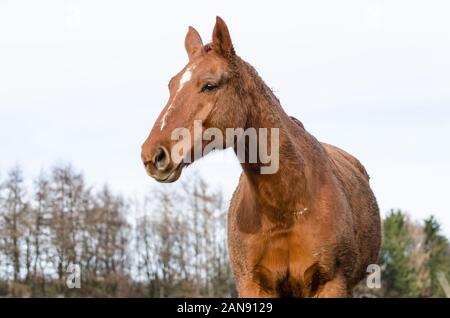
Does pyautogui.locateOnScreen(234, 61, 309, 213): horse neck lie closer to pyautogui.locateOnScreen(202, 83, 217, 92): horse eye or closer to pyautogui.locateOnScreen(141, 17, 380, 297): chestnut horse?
pyautogui.locateOnScreen(141, 17, 380, 297): chestnut horse

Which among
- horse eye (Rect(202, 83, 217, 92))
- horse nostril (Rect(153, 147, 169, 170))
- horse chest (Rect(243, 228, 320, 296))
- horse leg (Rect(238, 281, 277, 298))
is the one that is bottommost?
horse leg (Rect(238, 281, 277, 298))

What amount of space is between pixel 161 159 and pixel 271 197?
148 centimetres

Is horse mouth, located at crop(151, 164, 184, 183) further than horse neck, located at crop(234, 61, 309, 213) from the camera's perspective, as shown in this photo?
No

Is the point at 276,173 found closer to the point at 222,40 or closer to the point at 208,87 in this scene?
the point at 208,87

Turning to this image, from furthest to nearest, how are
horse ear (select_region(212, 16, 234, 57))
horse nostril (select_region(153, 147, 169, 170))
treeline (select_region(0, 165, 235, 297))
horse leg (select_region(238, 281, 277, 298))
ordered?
treeline (select_region(0, 165, 235, 297)) < horse leg (select_region(238, 281, 277, 298)) < horse ear (select_region(212, 16, 234, 57)) < horse nostril (select_region(153, 147, 169, 170))

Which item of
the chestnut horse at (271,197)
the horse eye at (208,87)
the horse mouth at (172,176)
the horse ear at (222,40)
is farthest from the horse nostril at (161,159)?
the horse ear at (222,40)

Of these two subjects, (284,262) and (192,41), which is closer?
(284,262)

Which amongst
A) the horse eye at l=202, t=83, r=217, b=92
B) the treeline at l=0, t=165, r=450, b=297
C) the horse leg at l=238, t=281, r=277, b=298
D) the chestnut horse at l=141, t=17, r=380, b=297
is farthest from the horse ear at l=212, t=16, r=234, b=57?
the treeline at l=0, t=165, r=450, b=297

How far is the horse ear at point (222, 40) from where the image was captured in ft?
23.0

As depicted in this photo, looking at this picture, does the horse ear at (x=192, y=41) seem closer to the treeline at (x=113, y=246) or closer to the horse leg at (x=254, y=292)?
the horse leg at (x=254, y=292)

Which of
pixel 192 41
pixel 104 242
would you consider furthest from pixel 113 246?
pixel 192 41

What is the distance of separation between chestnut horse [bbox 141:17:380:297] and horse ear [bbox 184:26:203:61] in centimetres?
1

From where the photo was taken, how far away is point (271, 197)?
7.27 metres

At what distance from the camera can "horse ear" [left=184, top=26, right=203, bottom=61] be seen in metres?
7.73
